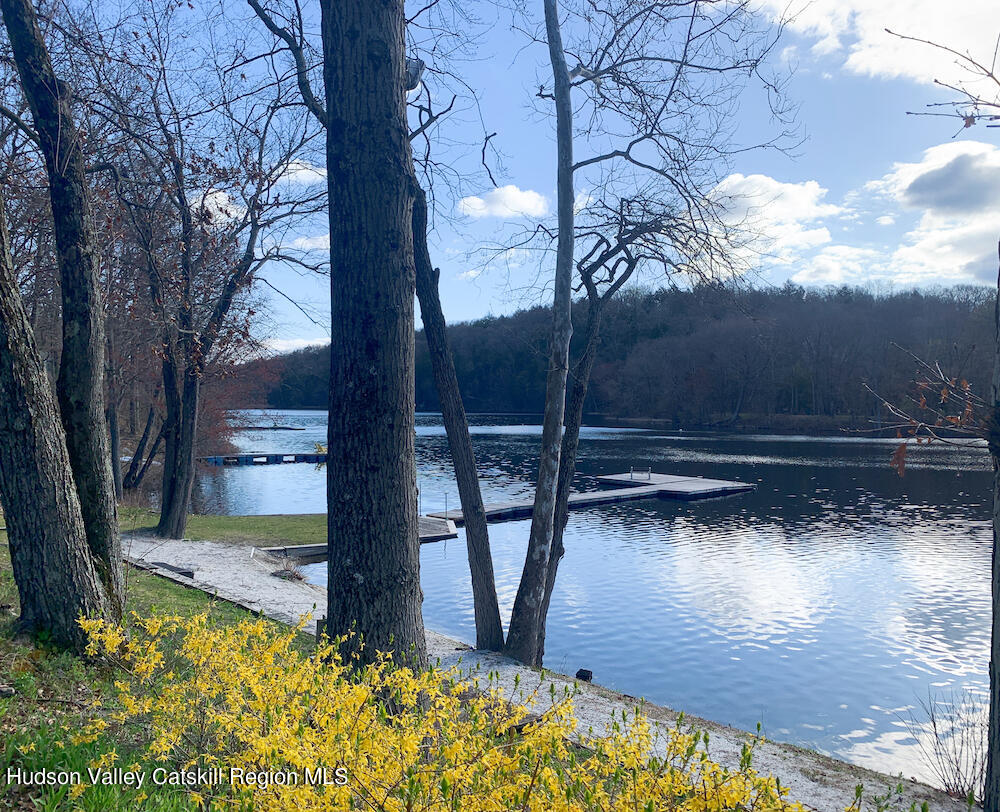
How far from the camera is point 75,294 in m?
6.15

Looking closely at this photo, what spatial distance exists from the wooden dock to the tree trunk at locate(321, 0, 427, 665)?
1808cm

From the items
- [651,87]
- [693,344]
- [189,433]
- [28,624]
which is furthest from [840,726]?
[693,344]

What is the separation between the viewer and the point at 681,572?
17.2 meters

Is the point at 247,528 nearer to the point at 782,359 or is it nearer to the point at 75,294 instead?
the point at 75,294

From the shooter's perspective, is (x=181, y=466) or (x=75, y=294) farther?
(x=181, y=466)

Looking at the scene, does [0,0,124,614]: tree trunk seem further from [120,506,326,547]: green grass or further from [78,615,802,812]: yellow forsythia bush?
[120,506,326,547]: green grass

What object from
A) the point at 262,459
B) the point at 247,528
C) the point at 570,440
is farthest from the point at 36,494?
the point at 262,459

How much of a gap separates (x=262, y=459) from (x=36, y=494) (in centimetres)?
4416

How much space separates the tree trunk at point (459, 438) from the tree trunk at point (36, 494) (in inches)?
164

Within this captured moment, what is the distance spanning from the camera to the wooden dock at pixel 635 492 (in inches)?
962

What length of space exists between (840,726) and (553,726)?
8692 mm

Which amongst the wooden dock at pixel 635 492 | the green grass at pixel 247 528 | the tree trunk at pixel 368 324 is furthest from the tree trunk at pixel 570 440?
the wooden dock at pixel 635 492

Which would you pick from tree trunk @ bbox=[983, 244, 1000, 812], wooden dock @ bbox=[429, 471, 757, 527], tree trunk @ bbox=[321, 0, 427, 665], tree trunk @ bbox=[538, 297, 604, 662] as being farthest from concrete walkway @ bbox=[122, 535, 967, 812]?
wooden dock @ bbox=[429, 471, 757, 527]

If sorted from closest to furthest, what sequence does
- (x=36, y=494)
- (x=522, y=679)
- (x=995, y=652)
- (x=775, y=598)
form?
1. (x=995, y=652)
2. (x=36, y=494)
3. (x=522, y=679)
4. (x=775, y=598)
